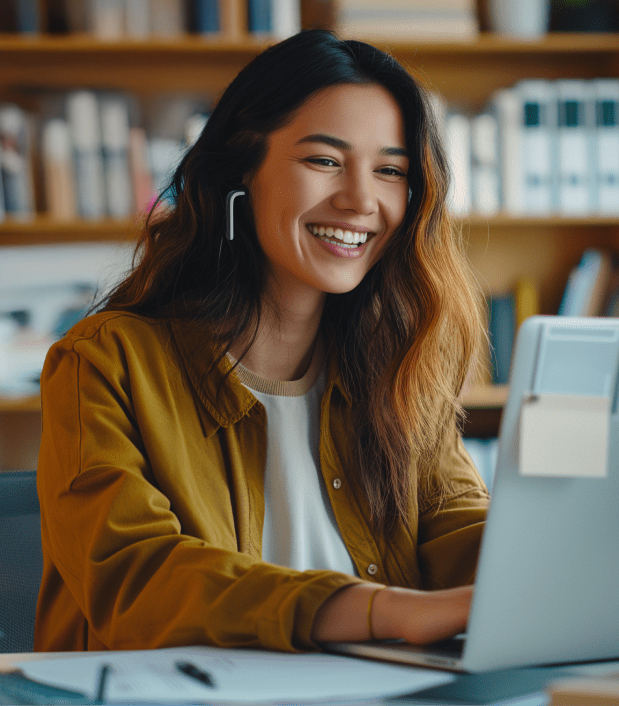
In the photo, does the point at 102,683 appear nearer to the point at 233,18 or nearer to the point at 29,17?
the point at 233,18

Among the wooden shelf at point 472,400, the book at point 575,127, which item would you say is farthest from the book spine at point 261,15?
the wooden shelf at point 472,400

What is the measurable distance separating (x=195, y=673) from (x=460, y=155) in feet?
6.49

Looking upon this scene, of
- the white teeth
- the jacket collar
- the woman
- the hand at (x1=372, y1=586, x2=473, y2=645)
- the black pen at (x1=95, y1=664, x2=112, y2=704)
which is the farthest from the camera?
the white teeth

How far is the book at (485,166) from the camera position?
2.34 m

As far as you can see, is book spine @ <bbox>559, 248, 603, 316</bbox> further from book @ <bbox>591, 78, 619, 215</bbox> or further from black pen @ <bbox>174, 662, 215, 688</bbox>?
black pen @ <bbox>174, 662, 215, 688</bbox>

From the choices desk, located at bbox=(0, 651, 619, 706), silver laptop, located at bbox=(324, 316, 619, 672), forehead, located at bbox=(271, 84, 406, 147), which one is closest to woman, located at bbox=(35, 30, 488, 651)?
forehead, located at bbox=(271, 84, 406, 147)

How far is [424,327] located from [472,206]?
3.88 feet

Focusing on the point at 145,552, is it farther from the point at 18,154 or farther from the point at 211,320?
the point at 18,154

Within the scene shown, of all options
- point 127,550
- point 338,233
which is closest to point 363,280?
point 338,233

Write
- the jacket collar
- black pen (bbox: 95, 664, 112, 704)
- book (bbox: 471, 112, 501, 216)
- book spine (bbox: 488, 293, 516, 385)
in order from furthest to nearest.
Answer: book spine (bbox: 488, 293, 516, 385) → book (bbox: 471, 112, 501, 216) → the jacket collar → black pen (bbox: 95, 664, 112, 704)

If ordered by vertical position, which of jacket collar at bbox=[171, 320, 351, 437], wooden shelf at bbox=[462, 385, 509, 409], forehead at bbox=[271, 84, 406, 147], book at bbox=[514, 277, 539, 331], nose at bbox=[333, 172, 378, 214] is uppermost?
forehead at bbox=[271, 84, 406, 147]

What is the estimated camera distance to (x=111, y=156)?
90.4 inches

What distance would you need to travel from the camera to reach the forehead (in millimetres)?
1168

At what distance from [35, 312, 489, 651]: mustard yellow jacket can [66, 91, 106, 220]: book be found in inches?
50.8
